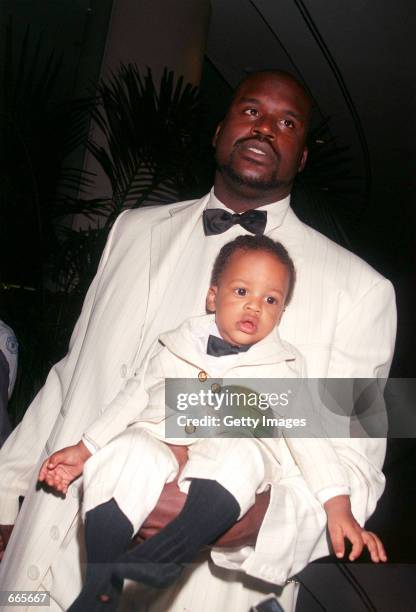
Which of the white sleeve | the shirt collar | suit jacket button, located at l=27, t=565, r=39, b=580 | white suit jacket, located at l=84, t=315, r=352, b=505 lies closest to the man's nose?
the shirt collar

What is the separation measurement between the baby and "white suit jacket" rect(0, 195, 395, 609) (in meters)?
0.05

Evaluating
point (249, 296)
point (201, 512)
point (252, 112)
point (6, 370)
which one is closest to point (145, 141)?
point (252, 112)

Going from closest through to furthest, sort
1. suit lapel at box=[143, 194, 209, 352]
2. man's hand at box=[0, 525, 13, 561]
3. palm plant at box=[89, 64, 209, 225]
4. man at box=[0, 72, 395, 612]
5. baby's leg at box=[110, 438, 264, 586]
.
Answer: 1. baby's leg at box=[110, 438, 264, 586]
2. man at box=[0, 72, 395, 612]
3. suit lapel at box=[143, 194, 209, 352]
4. man's hand at box=[0, 525, 13, 561]
5. palm plant at box=[89, 64, 209, 225]

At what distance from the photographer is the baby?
3.26ft

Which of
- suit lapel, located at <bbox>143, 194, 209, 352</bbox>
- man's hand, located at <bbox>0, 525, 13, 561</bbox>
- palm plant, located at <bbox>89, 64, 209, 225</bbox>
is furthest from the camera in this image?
palm plant, located at <bbox>89, 64, 209, 225</bbox>

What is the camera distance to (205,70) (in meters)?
1.50

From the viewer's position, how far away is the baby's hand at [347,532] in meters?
1.00

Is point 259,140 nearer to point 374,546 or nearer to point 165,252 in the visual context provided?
point 165,252

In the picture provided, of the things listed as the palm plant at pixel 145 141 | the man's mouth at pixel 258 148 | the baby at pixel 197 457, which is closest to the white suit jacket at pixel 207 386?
the baby at pixel 197 457

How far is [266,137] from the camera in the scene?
4.04 feet

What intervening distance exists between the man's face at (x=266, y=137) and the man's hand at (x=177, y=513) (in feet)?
1.59

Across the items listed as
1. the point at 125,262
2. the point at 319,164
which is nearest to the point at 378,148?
the point at 319,164

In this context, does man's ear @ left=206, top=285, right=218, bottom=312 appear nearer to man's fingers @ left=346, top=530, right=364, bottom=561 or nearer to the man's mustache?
the man's mustache

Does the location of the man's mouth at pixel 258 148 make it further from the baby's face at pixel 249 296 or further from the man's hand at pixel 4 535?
the man's hand at pixel 4 535
